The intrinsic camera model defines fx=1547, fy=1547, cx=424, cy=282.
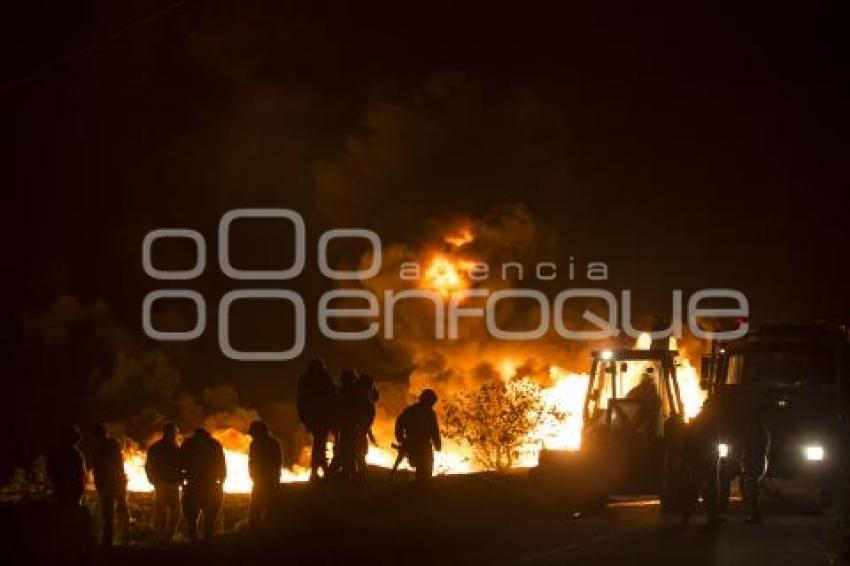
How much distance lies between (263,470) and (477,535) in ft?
10.4

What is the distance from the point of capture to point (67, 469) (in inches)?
796

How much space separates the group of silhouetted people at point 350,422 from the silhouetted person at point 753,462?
4423mm

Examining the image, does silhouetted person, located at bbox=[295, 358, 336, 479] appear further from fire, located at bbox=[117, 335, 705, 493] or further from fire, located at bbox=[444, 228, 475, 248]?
fire, located at bbox=[444, 228, 475, 248]

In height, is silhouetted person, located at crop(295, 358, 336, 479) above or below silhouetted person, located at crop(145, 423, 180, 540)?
above

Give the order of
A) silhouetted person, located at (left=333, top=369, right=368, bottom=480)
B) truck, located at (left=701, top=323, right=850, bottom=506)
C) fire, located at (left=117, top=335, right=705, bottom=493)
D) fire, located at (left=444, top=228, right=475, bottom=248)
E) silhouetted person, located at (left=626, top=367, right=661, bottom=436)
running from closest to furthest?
silhouetted person, located at (left=333, top=369, right=368, bottom=480) → truck, located at (left=701, top=323, right=850, bottom=506) → silhouetted person, located at (left=626, top=367, right=661, bottom=436) → fire, located at (left=117, top=335, right=705, bottom=493) → fire, located at (left=444, top=228, right=475, bottom=248)

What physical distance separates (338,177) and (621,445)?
24.0m

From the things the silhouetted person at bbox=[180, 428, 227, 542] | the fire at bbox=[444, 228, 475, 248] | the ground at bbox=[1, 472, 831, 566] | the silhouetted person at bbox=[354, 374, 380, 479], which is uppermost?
the fire at bbox=[444, 228, 475, 248]

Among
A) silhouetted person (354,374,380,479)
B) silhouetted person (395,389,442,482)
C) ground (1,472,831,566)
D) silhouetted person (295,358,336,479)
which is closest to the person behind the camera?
ground (1,472,831,566)

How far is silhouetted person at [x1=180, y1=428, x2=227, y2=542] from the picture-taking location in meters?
20.3

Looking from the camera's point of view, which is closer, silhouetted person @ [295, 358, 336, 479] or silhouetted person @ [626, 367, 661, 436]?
silhouetted person @ [295, 358, 336, 479]

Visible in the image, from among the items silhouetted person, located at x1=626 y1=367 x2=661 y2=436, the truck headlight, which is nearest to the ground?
the truck headlight

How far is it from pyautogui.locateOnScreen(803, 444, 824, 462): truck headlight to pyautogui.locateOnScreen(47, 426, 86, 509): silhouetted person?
10.8m

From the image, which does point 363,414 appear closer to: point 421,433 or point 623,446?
point 421,433

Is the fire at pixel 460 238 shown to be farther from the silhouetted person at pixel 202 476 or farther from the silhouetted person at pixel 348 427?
the silhouetted person at pixel 202 476
